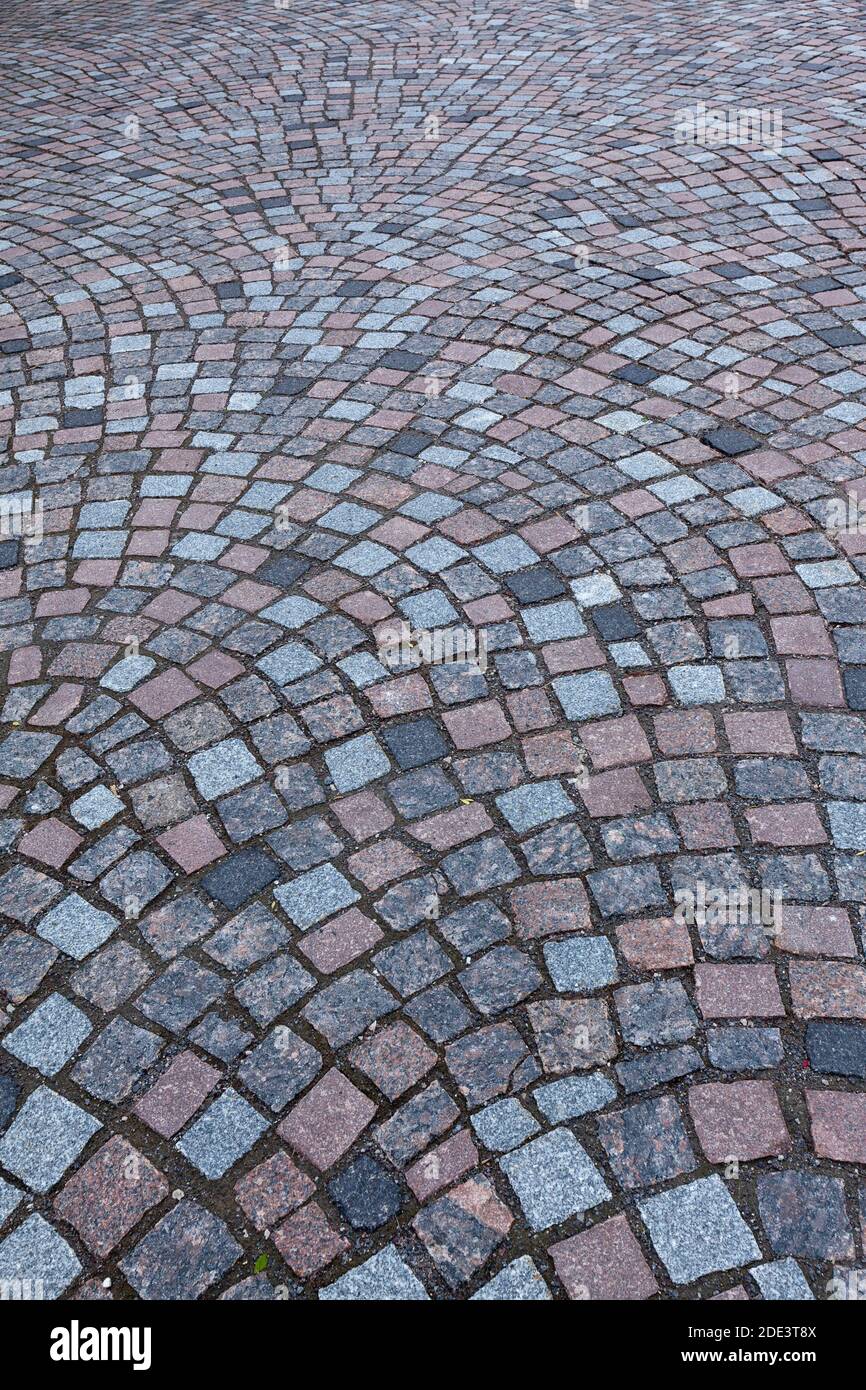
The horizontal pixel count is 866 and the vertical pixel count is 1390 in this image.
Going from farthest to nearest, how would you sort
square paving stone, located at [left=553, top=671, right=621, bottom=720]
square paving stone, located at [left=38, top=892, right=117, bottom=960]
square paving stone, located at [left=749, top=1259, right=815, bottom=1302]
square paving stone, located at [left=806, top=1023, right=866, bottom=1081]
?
square paving stone, located at [left=553, top=671, right=621, bottom=720] < square paving stone, located at [left=38, top=892, right=117, bottom=960] < square paving stone, located at [left=806, top=1023, right=866, bottom=1081] < square paving stone, located at [left=749, top=1259, right=815, bottom=1302]

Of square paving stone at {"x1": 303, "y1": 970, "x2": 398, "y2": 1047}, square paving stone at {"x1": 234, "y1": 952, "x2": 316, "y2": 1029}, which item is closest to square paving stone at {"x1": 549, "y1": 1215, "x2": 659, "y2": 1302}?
square paving stone at {"x1": 303, "y1": 970, "x2": 398, "y2": 1047}

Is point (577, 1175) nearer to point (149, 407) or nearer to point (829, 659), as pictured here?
point (829, 659)

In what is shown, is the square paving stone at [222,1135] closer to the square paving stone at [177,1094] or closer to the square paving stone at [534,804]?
the square paving stone at [177,1094]

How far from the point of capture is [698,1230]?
249 centimetres

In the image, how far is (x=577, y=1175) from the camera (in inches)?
102

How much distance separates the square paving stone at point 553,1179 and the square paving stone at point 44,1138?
3.61 ft

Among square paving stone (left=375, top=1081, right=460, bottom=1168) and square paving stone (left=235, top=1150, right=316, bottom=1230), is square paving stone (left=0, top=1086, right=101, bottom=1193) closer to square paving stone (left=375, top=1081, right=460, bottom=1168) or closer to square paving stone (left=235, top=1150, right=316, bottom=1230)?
square paving stone (left=235, top=1150, right=316, bottom=1230)

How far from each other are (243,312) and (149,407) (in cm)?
113

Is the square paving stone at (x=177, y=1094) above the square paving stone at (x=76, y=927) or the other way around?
the other way around

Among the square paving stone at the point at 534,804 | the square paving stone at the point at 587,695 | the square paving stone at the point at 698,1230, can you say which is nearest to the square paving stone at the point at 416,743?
the square paving stone at the point at 534,804

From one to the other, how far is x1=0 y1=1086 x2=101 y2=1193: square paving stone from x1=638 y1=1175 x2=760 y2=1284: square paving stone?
1.44 meters

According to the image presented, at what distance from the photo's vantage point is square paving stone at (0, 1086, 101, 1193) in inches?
105

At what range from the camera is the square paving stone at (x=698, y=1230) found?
8.00 feet

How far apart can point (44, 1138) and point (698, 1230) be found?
166 centimetres
